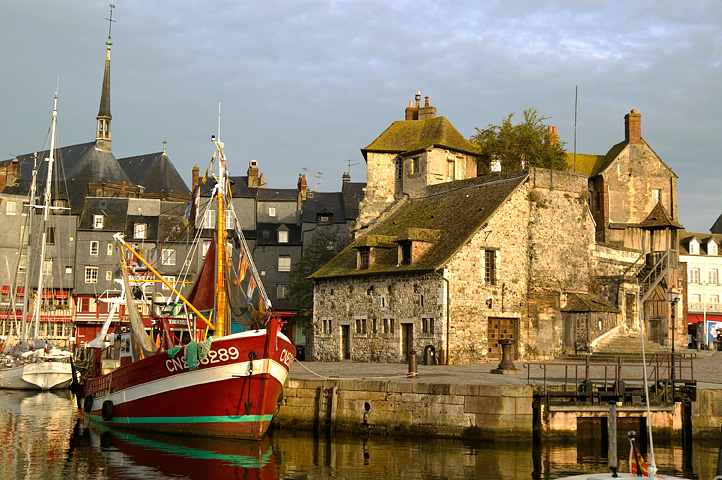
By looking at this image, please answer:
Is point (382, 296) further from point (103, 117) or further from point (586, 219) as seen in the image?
point (103, 117)

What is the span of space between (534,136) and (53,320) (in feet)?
126

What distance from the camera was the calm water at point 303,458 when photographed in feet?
62.4

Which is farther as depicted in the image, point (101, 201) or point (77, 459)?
point (101, 201)

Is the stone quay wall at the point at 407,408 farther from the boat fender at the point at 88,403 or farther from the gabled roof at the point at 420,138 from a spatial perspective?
the gabled roof at the point at 420,138

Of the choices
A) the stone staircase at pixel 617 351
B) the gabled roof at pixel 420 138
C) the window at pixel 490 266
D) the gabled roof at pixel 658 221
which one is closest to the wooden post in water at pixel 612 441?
the stone staircase at pixel 617 351

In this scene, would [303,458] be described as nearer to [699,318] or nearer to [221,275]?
[221,275]

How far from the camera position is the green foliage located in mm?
53188

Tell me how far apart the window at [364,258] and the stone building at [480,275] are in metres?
0.06

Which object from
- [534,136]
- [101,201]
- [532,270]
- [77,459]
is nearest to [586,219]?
[532,270]

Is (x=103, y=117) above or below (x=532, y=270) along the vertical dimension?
above

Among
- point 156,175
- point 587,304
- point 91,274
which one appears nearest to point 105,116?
point 156,175

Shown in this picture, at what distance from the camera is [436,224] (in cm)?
4134

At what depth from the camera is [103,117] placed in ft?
283

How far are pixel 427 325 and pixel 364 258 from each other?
6.17m
